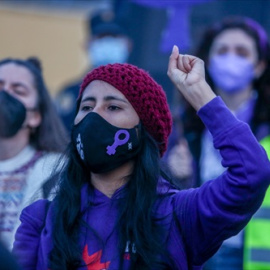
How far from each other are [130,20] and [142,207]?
4653 millimetres

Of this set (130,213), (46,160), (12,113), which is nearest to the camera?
(130,213)

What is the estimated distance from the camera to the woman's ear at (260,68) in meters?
4.87

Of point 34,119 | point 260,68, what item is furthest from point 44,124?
point 260,68

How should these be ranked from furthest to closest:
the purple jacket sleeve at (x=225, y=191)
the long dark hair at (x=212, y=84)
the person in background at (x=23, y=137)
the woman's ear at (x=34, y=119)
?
1. the long dark hair at (x=212, y=84)
2. the woman's ear at (x=34, y=119)
3. the person in background at (x=23, y=137)
4. the purple jacket sleeve at (x=225, y=191)

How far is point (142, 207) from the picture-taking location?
2818mm

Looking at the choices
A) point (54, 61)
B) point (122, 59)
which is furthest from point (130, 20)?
point (54, 61)

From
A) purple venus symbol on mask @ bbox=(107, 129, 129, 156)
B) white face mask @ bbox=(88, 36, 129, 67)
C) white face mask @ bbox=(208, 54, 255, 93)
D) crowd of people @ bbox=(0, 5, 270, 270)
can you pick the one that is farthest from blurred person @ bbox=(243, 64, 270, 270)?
white face mask @ bbox=(88, 36, 129, 67)

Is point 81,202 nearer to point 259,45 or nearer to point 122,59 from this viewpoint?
point 259,45

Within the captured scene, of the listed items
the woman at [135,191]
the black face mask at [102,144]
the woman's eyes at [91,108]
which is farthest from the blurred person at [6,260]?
Result: the woman's eyes at [91,108]

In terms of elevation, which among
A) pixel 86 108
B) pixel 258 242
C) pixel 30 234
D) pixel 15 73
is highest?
pixel 15 73

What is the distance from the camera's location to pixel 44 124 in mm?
4363

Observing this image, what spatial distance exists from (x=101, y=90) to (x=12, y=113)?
46.6 inches

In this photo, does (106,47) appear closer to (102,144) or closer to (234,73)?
(234,73)

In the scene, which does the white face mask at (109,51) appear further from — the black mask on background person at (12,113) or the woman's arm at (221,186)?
the woman's arm at (221,186)
